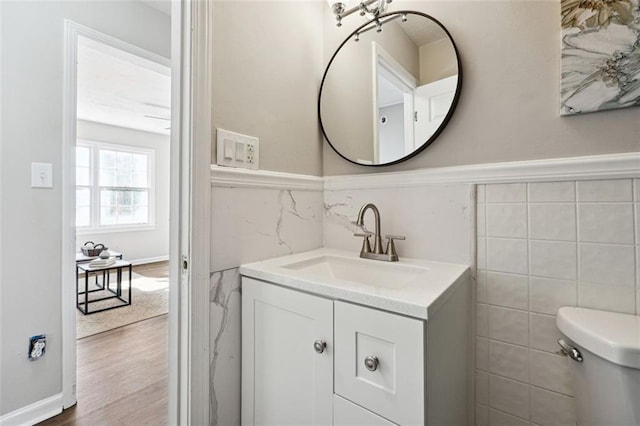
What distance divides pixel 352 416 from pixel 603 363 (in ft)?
2.00

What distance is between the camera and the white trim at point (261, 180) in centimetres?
97

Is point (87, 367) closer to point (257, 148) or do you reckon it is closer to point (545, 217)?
point (257, 148)

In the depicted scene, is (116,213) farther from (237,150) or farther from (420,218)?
(420,218)

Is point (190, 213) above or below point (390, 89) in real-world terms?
below

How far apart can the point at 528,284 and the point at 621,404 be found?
356 mm

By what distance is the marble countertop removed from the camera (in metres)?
0.68

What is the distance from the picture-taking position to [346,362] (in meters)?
0.75

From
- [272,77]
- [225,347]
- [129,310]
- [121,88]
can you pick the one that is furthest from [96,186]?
[225,347]

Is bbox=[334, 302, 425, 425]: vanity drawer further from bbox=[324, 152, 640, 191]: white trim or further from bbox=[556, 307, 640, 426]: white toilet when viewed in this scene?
bbox=[324, 152, 640, 191]: white trim

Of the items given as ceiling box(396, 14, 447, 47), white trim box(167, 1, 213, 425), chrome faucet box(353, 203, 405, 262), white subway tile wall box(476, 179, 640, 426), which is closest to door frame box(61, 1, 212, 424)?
white trim box(167, 1, 213, 425)

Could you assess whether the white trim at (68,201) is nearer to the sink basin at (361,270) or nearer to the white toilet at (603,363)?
the sink basin at (361,270)

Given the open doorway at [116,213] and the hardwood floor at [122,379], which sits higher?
the open doorway at [116,213]

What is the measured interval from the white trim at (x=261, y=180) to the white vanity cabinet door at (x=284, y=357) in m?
0.34

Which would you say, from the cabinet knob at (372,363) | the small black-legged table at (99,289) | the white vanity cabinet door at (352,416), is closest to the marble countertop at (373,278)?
the cabinet knob at (372,363)
